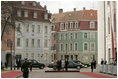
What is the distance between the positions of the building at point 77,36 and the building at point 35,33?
13804 millimetres

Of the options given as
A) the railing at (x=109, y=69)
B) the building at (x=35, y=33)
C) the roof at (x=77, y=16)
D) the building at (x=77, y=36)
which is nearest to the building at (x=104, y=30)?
the railing at (x=109, y=69)

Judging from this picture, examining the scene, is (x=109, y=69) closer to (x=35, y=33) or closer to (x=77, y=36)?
(x=35, y=33)

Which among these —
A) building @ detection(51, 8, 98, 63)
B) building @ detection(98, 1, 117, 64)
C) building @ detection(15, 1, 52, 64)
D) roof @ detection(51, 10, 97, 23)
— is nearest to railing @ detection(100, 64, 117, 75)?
building @ detection(98, 1, 117, 64)

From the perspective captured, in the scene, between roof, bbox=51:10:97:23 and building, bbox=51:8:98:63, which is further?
roof, bbox=51:10:97:23

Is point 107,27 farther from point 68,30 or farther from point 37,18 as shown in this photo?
point 68,30

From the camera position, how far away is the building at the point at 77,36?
10281 centimetres

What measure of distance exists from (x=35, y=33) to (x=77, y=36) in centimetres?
1700

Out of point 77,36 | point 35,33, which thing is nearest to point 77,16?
point 77,36

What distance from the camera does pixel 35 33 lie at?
90.1 meters

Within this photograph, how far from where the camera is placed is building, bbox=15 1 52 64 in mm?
87125

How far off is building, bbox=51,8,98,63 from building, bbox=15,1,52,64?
1380 cm

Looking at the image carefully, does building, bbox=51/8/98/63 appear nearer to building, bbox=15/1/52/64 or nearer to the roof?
the roof

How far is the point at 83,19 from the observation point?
340ft

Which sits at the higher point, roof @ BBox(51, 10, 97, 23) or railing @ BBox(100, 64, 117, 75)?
roof @ BBox(51, 10, 97, 23)
